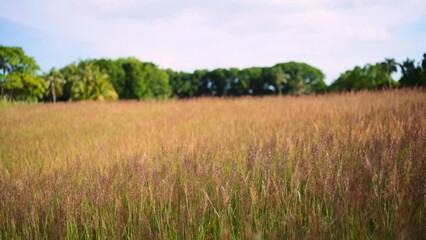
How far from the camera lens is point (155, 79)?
219 ft

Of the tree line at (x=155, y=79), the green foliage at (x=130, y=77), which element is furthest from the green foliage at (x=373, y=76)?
the green foliage at (x=130, y=77)

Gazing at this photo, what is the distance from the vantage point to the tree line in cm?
4397

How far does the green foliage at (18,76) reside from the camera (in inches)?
1667

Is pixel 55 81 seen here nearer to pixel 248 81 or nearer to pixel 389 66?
pixel 248 81

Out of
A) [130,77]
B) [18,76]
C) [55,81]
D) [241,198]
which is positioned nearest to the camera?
[241,198]

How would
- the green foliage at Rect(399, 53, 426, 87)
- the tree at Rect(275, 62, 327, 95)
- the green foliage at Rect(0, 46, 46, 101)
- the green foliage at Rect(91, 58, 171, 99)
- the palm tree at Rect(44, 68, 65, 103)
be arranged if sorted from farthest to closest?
1. the tree at Rect(275, 62, 327, 95)
2. the green foliage at Rect(91, 58, 171, 99)
3. the palm tree at Rect(44, 68, 65, 103)
4. the green foliage at Rect(0, 46, 46, 101)
5. the green foliage at Rect(399, 53, 426, 87)

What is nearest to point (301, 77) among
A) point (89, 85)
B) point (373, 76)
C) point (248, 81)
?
point (248, 81)

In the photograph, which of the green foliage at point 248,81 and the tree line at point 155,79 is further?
the green foliage at point 248,81

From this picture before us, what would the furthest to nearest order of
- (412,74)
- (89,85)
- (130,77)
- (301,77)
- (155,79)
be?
(301,77)
(155,79)
(130,77)
(89,85)
(412,74)

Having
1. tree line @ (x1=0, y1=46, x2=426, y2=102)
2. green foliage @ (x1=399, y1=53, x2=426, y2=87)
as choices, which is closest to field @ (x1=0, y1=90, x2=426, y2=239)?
tree line @ (x1=0, y1=46, x2=426, y2=102)

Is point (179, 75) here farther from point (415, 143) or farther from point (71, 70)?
point (415, 143)

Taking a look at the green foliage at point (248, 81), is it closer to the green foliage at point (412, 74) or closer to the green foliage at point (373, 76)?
the green foliage at point (373, 76)

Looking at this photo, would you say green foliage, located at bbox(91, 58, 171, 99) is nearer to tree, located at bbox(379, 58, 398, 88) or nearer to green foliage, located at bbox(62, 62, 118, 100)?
green foliage, located at bbox(62, 62, 118, 100)

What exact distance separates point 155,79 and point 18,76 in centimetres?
2837
